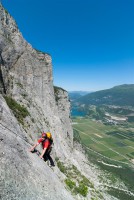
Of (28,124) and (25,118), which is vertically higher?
(25,118)

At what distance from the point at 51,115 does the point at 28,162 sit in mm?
49181

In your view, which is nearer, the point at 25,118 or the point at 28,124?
the point at 28,124

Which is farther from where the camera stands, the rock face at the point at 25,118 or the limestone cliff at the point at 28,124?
the limestone cliff at the point at 28,124

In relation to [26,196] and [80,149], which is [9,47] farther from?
[80,149]

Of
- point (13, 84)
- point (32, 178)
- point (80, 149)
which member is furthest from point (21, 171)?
point (80, 149)

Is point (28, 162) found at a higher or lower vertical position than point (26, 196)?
higher

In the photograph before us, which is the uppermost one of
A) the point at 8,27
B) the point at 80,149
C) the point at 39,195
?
the point at 8,27

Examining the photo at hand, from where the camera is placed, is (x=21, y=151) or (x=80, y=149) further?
(x=80, y=149)

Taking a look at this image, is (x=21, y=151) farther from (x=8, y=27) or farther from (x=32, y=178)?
(x=8, y=27)

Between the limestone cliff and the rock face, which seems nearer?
the rock face

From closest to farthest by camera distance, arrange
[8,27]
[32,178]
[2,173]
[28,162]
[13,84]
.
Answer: [2,173]
[32,178]
[28,162]
[13,84]
[8,27]

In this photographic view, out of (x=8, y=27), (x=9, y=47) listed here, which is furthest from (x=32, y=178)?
(x=8, y=27)

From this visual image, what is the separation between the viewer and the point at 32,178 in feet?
53.8

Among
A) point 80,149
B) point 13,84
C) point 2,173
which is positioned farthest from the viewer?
point 80,149
